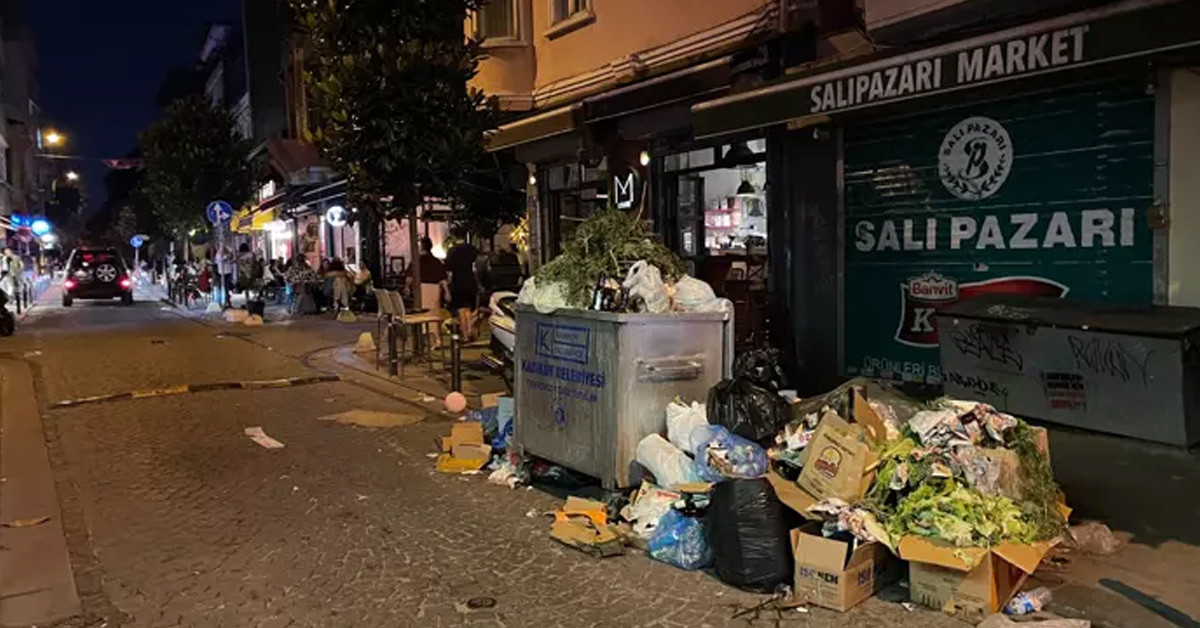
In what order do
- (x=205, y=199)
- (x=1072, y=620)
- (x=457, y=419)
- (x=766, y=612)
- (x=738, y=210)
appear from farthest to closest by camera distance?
1. (x=205, y=199)
2. (x=738, y=210)
3. (x=457, y=419)
4. (x=766, y=612)
5. (x=1072, y=620)

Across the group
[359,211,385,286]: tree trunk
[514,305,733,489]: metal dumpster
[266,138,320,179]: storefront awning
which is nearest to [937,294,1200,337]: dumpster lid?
[514,305,733,489]: metal dumpster

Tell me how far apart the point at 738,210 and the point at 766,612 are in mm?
7825

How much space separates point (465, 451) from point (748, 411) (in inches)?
104

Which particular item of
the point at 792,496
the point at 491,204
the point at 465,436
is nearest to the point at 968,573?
the point at 792,496

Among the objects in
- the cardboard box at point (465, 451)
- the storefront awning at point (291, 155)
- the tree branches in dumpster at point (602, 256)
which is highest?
the storefront awning at point (291, 155)

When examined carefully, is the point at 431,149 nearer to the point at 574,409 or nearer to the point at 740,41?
the point at 740,41

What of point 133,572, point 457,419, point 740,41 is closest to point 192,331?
point 457,419

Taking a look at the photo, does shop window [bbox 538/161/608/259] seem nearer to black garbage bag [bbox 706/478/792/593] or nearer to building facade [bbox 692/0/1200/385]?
building facade [bbox 692/0/1200/385]

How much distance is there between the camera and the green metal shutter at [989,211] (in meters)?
7.18

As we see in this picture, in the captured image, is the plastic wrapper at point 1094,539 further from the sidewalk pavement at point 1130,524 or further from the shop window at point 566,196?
the shop window at point 566,196

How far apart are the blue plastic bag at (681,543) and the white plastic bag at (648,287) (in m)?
1.41

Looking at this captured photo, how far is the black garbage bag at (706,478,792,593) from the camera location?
4660mm

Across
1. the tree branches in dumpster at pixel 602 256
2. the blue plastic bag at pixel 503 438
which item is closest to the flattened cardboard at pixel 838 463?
the tree branches in dumpster at pixel 602 256

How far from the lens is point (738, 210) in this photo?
11703mm
